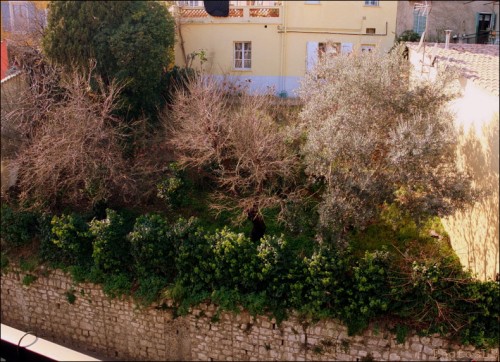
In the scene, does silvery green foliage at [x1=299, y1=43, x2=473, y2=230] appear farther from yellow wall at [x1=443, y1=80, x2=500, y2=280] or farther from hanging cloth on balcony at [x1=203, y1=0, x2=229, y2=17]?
hanging cloth on balcony at [x1=203, y1=0, x2=229, y2=17]

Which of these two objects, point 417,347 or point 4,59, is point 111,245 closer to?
point 417,347

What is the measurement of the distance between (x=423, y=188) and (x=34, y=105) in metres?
9.62

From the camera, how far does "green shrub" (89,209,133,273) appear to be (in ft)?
32.1

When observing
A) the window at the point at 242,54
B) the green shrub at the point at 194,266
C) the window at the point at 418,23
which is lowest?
the green shrub at the point at 194,266

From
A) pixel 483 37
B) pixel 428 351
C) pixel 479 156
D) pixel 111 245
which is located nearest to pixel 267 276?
pixel 428 351

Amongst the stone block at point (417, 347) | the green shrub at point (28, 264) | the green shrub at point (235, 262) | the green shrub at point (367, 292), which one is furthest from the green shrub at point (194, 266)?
the stone block at point (417, 347)

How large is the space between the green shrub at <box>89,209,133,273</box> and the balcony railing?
8844 millimetres

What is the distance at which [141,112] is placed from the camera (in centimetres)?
1327

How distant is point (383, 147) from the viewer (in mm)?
8914

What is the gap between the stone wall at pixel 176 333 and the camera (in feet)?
28.1

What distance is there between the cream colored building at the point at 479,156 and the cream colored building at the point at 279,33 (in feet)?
20.0

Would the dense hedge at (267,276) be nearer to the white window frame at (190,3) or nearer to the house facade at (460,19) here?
the house facade at (460,19)

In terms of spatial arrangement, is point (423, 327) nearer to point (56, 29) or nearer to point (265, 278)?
point (265, 278)

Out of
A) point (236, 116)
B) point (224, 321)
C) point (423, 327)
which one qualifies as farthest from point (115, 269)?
point (423, 327)
